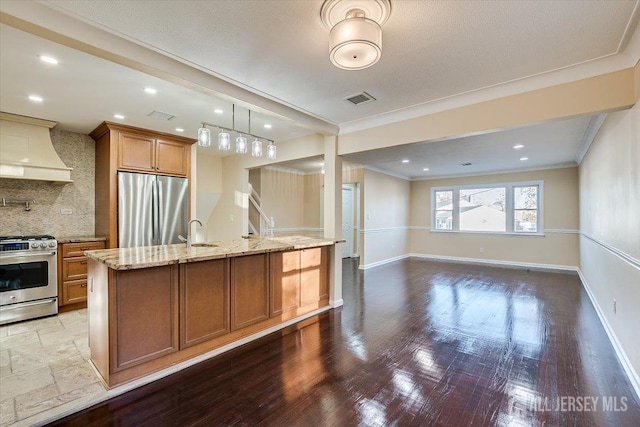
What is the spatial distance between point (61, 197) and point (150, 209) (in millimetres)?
1263

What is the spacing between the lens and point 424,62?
2359mm

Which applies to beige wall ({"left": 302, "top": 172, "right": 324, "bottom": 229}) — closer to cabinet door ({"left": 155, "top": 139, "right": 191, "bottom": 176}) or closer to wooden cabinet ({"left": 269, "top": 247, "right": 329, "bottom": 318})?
cabinet door ({"left": 155, "top": 139, "right": 191, "bottom": 176})

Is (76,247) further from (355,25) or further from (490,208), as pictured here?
(490,208)

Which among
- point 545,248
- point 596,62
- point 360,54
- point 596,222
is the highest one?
point 596,62

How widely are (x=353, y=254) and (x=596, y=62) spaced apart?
6793 millimetres

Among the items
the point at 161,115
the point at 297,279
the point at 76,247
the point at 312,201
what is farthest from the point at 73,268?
the point at 312,201

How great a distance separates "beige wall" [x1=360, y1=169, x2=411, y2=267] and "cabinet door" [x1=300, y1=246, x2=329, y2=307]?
3007 millimetres

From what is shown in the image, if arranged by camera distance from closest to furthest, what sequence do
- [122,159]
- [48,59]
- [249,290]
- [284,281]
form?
[48,59] → [249,290] → [284,281] → [122,159]

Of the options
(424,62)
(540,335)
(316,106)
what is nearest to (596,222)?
(540,335)

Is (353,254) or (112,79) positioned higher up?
(112,79)

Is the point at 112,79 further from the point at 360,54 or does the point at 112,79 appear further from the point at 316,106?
the point at 360,54

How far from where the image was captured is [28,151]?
3.69m

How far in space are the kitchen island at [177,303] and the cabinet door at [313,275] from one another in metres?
0.23

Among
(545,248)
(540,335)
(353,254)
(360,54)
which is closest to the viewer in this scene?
(360,54)
